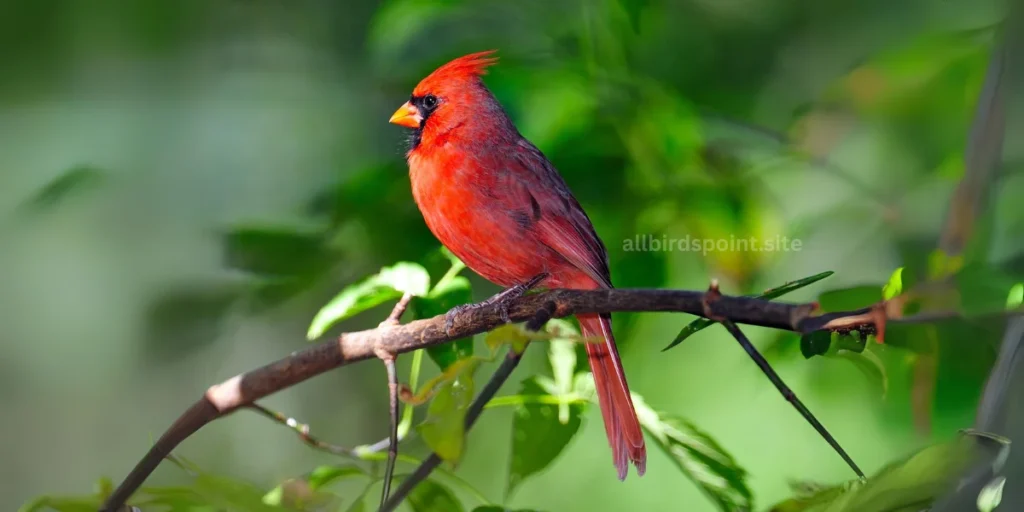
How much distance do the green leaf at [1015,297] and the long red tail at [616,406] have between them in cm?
47

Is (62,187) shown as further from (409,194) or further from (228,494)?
(228,494)

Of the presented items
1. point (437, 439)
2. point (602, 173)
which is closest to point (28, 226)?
point (602, 173)

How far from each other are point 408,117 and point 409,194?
0.12 meters

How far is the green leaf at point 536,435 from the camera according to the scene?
976 mm

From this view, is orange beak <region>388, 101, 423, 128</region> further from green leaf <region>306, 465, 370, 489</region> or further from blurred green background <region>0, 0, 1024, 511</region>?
green leaf <region>306, 465, 370, 489</region>

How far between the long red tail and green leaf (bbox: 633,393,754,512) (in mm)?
24

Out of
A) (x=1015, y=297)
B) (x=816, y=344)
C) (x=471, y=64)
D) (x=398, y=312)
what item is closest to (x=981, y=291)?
(x=1015, y=297)

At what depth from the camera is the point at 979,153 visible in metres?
1.41

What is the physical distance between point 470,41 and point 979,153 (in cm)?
85

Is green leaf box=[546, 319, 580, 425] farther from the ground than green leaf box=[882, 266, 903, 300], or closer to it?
closer to it

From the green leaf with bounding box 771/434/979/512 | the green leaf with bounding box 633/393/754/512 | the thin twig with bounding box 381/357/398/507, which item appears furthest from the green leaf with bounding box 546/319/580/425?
the green leaf with bounding box 771/434/979/512

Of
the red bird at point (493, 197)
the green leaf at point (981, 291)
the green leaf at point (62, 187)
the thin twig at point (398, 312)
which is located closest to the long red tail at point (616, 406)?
the red bird at point (493, 197)

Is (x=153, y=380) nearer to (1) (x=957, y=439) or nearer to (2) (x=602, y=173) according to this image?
(2) (x=602, y=173)

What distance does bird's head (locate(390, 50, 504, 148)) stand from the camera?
4.15 ft
